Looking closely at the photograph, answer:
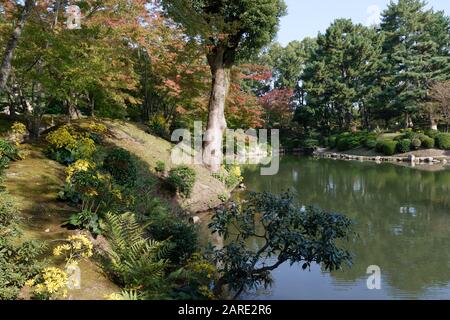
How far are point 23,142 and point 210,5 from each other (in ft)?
23.4

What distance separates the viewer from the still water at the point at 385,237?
6.32 meters

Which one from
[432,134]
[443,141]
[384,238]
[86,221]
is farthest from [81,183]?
[432,134]

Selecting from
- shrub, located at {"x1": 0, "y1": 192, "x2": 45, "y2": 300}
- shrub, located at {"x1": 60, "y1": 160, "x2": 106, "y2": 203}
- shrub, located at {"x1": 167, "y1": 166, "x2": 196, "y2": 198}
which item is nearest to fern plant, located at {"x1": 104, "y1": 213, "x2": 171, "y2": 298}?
shrub, located at {"x1": 60, "y1": 160, "x2": 106, "y2": 203}

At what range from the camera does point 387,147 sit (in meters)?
30.4

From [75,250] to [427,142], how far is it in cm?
2907

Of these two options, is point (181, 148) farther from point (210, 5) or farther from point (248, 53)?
point (210, 5)

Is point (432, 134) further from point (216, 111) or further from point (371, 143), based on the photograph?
point (216, 111)

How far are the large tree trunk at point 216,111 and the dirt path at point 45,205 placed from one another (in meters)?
6.59

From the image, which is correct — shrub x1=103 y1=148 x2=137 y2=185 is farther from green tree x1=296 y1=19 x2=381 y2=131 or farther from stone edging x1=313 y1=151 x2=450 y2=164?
green tree x1=296 y1=19 x2=381 y2=131

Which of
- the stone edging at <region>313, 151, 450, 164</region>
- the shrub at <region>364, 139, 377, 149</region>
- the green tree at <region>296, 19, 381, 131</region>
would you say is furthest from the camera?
the green tree at <region>296, 19, 381, 131</region>

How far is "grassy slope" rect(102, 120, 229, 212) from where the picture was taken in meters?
12.0

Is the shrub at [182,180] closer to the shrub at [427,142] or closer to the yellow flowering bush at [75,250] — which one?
the yellow flowering bush at [75,250]

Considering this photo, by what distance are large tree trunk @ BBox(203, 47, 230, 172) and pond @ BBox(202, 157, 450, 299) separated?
3054mm
